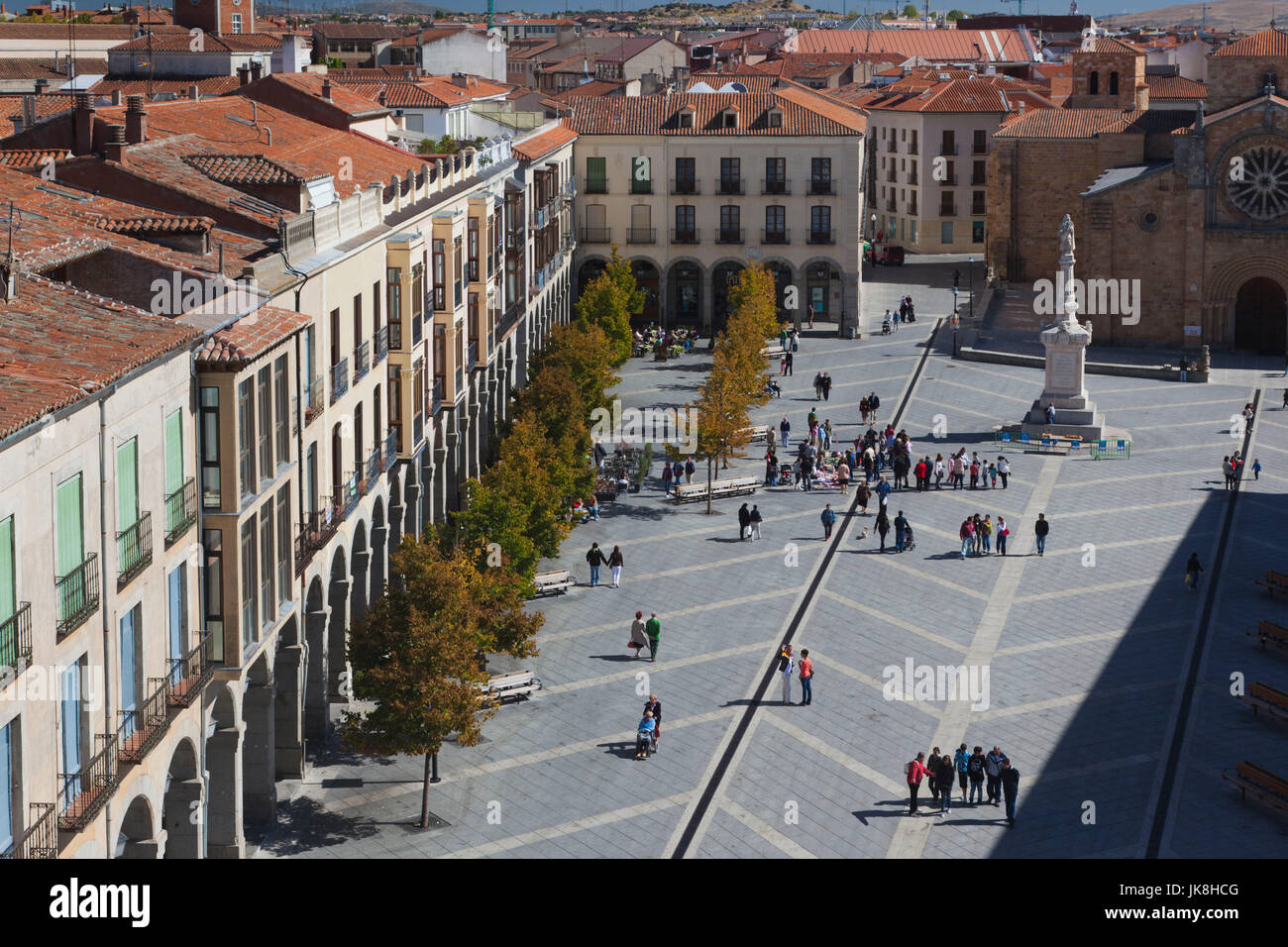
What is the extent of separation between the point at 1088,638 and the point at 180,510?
2393 cm

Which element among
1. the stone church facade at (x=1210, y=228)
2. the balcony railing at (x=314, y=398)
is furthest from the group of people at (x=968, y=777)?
the stone church facade at (x=1210, y=228)

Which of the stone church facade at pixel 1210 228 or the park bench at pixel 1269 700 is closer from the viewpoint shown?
the park bench at pixel 1269 700

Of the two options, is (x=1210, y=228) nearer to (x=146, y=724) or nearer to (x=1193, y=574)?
(x=1193, y=574)

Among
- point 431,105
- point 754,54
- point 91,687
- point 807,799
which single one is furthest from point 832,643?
point 754,54

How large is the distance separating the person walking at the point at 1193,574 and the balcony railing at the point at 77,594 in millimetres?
31231

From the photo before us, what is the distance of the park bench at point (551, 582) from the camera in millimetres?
45844

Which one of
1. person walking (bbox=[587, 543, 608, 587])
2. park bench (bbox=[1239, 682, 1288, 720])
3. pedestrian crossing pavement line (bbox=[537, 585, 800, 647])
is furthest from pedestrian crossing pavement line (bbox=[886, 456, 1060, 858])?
person walking (bbox=[587, 543, 608, 587])

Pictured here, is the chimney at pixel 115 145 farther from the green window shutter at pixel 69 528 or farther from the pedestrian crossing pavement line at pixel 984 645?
the pedestrian crossing pavement line at pixel 984 645

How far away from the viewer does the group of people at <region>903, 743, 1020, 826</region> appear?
32.1 metres

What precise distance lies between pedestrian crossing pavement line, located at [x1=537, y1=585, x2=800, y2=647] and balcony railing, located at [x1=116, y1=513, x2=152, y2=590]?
18826mm

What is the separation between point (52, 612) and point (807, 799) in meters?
16.2

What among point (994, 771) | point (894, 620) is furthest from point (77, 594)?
point (894, 620)
